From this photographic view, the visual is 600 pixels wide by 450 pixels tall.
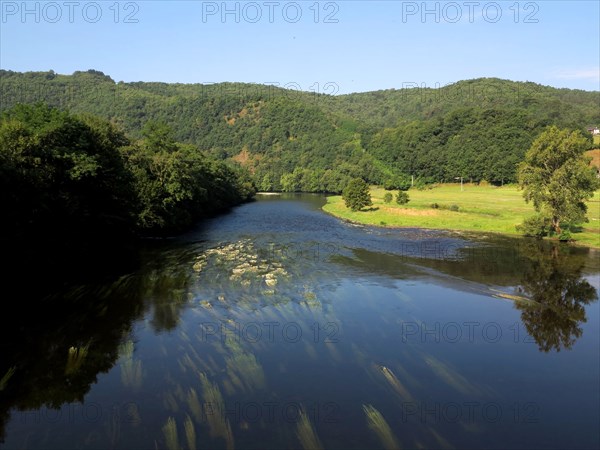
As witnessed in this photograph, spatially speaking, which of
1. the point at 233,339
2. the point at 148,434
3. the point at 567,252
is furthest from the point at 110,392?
the point at 567,252

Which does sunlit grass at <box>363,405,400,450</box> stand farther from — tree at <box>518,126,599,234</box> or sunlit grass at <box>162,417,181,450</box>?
Answer: tree at <box>518,126,599,234</box>

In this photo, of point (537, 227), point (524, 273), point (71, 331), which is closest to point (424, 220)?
point (537, 227)

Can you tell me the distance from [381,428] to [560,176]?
49383 millimetres

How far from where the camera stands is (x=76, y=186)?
164 feet

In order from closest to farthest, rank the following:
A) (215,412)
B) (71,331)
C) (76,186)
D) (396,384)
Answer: (215,412) < (396,384) < (71,331) < (76,186)

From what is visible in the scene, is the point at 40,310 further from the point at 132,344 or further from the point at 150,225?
the point at 150,225

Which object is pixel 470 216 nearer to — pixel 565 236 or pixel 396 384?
pixel 565 236

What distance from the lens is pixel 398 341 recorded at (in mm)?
28000

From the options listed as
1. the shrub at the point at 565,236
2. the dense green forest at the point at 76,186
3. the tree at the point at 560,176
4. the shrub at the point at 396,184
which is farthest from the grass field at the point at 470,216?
the shrub at the point at 396,184

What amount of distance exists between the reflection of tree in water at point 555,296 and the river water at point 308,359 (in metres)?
0.19

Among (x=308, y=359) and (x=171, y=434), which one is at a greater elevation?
(x=171, y=434)

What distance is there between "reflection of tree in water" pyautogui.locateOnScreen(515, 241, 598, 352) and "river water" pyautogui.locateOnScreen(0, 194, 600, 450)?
19 cm

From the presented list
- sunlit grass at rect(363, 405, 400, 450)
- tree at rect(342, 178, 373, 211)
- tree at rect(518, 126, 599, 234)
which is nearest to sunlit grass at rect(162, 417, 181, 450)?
sunlit grass at rect(363, 405, 400, 450)

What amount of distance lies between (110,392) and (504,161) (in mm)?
149948
